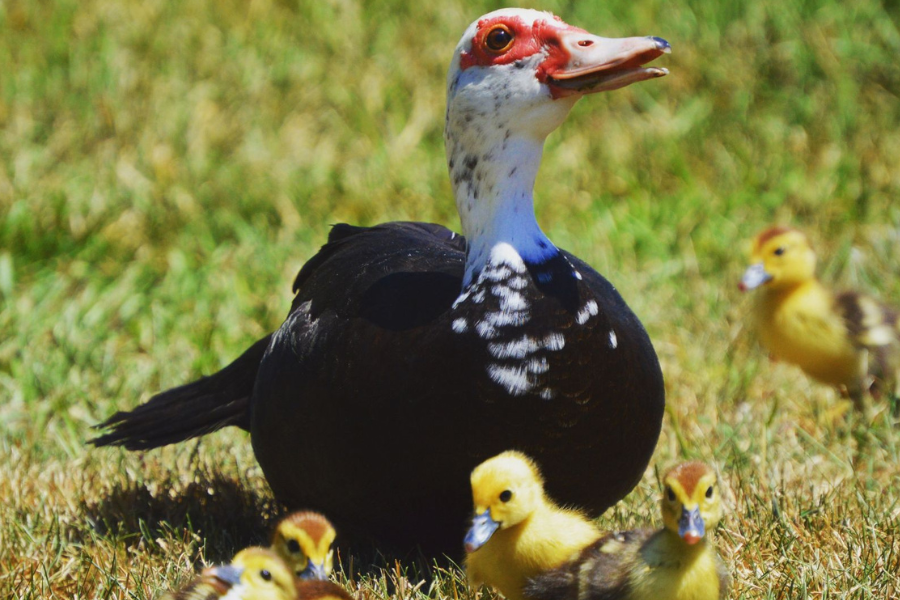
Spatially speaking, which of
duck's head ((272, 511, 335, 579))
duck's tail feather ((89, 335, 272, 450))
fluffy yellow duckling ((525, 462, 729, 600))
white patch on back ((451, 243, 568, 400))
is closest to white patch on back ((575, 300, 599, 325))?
white patch on back ((451, 243, 568, 400))

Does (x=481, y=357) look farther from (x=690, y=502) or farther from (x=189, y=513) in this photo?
(x=189, y=513)

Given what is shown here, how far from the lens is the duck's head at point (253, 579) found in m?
Answer: 2.54

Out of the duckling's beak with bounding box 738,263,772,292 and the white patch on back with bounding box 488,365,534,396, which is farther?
the duckling's beak with bounding box 738,263,772,292

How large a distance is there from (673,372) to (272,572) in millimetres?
2571

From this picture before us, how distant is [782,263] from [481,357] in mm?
2028

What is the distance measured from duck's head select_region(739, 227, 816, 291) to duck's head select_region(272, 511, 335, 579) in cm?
227

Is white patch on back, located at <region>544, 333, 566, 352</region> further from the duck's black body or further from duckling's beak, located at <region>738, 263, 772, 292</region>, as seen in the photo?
duckling's beak, located at <region>738, 263, 772, 292</region>

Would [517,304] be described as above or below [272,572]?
above

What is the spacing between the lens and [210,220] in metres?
6.00

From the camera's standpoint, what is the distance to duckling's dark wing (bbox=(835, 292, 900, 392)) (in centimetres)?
436

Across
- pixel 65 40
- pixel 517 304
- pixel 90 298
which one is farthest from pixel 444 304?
pixel 65 40

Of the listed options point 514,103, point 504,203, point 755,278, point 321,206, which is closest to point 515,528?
point 504,203

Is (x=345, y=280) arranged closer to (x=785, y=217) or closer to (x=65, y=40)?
(x=785, y=217)

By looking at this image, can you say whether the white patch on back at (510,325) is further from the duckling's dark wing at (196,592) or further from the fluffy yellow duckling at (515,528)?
the duckling's dark wing at (196,592)
